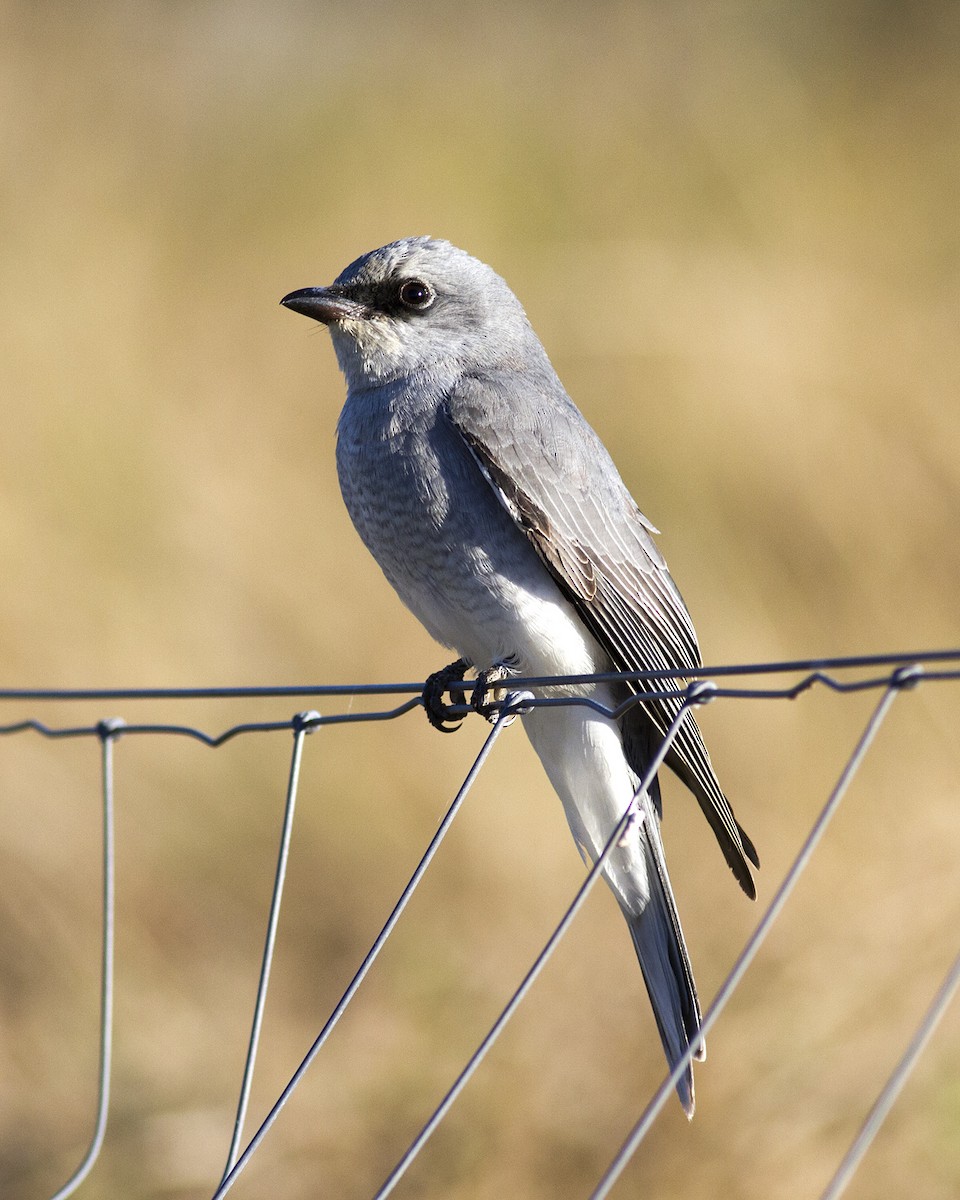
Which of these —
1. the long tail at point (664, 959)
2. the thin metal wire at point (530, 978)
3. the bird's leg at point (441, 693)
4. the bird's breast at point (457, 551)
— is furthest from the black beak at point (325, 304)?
the thin metal wire at point (530, 978)

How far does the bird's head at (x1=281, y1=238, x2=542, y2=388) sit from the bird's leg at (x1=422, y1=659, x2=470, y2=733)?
0.68m

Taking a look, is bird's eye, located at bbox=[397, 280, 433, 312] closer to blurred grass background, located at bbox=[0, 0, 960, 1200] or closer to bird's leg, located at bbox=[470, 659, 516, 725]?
bird's leg, located at bbox=[470, 659, 516, 725]

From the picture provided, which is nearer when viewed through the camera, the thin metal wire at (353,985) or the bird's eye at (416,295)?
the thin metal wire at (353,985)

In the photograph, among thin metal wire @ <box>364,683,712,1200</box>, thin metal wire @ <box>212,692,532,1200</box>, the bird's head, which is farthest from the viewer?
the bird's head

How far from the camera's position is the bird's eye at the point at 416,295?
138 inches

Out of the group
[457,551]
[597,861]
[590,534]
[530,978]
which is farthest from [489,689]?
[530,978]

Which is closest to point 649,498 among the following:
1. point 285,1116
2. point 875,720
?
point 285,1116

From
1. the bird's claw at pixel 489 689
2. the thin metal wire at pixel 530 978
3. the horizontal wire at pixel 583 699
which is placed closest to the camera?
the horizontal wire at pixel 583 699

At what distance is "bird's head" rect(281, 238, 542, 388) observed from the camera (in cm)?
343

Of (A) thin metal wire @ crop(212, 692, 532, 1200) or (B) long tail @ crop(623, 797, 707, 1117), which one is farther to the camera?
(B) long tail @ crop(623, 797, 707, 1117)

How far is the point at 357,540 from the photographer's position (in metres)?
6.08

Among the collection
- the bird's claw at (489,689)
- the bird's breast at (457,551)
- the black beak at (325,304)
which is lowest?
the bird's claw at (489,689)

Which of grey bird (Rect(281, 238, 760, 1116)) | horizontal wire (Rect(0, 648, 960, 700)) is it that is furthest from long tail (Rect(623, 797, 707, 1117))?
horizontal wire (Rect(0, 648, 960, 700))

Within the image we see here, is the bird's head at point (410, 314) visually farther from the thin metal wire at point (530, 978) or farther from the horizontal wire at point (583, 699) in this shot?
the thin metal wire at point (530, 978)
